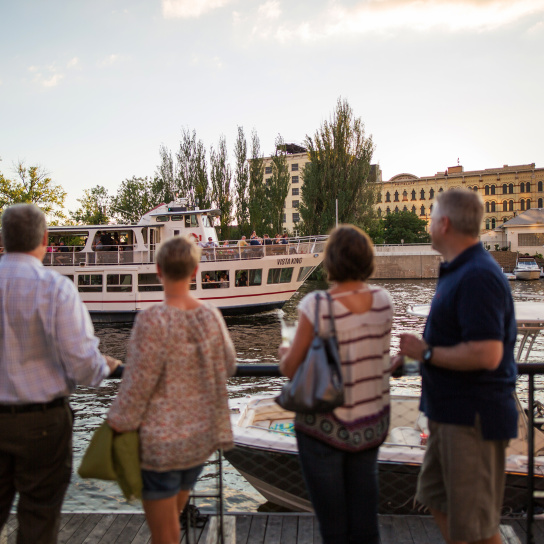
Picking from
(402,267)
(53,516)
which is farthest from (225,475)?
(402,267)

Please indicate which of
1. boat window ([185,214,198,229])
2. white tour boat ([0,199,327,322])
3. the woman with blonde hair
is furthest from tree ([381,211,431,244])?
the woman with blonde hair

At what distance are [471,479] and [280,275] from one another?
25.0 meters

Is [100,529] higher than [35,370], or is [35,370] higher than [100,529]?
[35,370]

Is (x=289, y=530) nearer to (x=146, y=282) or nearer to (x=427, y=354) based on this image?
(x=427, y=354)

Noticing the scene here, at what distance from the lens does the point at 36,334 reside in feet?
7.16

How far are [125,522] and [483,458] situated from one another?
7.55ft

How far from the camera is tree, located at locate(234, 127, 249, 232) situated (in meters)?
53.0

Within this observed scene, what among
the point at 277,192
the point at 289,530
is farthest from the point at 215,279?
the point at 277,192

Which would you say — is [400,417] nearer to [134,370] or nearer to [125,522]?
[125,522]

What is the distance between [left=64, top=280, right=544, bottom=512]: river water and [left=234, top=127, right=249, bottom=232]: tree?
24.8 meters

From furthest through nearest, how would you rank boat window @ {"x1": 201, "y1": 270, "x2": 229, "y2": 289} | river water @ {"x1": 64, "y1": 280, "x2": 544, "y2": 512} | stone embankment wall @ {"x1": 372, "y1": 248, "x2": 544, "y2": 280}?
stone embankment wall @ {"x1": 372, "y1": 248, "x2": 544, "y2": 280} < boat window @ {"x1": 201, "y1": 270, "x2": 229, "y2": 289} < river water @ {"x1": 64, "y1": 280, "x2": 544, "y2": 512}

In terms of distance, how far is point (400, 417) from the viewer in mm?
5879

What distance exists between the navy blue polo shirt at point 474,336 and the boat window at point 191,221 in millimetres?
26536

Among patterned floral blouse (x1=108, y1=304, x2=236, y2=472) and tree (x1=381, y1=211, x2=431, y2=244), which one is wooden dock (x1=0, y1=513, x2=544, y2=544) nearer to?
patterned floral blouse (x1=108, y1=304, x2=236, y2=472)
